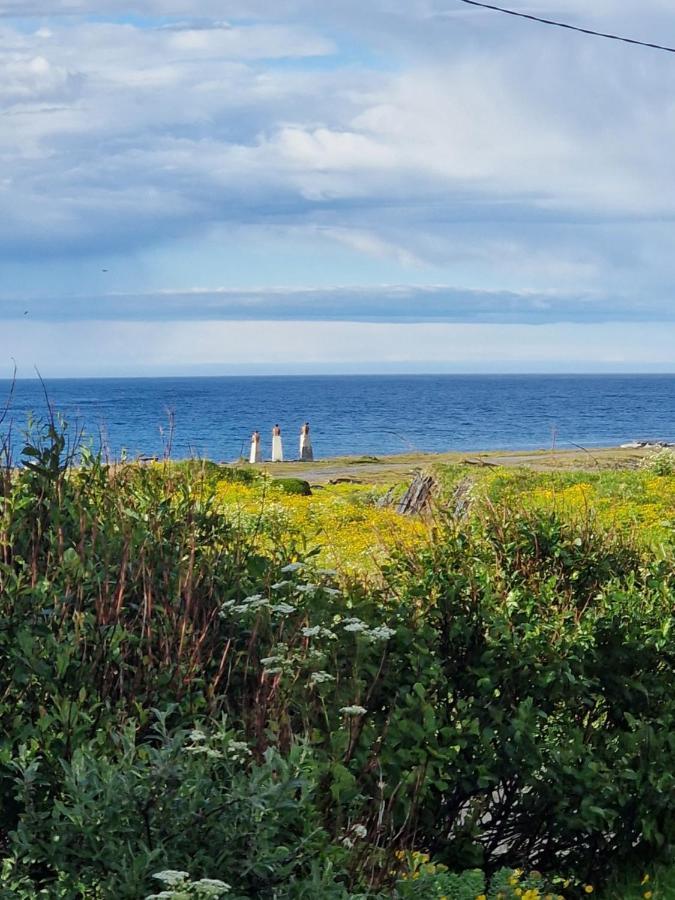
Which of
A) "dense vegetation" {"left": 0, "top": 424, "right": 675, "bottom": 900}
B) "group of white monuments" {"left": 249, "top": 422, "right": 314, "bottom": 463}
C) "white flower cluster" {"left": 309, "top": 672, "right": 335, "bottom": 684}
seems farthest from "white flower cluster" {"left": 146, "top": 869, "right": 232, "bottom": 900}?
"group of white monuments" {"left": 249, "top": 422, "right": 314, "bottom": 463}

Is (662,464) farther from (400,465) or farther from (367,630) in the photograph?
(367,630)

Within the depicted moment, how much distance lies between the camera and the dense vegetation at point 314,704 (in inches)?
122

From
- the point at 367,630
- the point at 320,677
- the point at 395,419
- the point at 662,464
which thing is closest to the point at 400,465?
the point at 662,464

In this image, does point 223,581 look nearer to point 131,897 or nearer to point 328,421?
point 131,897

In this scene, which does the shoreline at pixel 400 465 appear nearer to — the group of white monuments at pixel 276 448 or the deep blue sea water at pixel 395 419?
the group of white monuments at pixel 276 448

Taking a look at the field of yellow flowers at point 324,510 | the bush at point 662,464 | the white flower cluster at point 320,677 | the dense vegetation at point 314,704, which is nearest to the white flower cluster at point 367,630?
the dense vegetation at point 314,704

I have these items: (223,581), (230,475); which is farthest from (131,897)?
(230,475)

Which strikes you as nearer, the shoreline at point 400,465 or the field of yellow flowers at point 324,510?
the field of yellow flowers at point 324,510

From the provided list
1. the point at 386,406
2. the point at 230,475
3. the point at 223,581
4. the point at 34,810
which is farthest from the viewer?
the point at 386,406

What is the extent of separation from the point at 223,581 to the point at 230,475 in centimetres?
1605

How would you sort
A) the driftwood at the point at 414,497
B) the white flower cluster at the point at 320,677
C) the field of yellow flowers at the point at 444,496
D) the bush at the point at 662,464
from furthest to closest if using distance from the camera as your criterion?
the bush at the point at 662,464, the driftwood at the point at 414,497, the field of yellow flowers at the point at 444,496, the white flower cluster at the point at 320,677

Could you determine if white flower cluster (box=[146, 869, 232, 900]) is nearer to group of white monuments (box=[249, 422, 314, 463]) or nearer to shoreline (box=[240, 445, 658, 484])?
shoreline (box=[240, 445, 658, 484])

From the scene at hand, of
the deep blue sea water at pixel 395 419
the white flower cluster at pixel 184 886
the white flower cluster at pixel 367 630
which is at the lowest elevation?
the deep blue sea water at pixel 395 419

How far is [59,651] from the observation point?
3.86 meters
